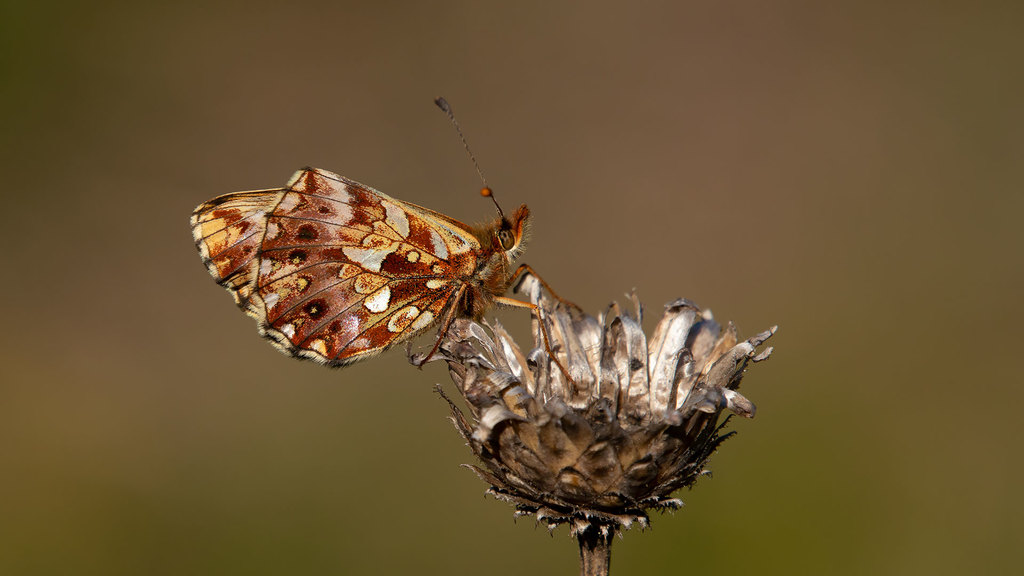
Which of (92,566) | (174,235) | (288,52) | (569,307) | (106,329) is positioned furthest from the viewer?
(288,52)

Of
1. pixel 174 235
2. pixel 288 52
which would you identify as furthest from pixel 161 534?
pixel 288 52

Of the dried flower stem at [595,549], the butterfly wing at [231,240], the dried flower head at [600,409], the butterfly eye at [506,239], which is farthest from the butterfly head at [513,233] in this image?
the dried flower stem at [595,549]

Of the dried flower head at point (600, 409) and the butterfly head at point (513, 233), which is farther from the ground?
the butterfly head at point (513, 233)

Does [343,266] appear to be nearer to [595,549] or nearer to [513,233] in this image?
[513,233]

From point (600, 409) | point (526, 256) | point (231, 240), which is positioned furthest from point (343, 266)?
point (526, 256)

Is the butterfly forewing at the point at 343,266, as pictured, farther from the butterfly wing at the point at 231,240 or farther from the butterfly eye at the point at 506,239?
the butterfly eye at the point at 506,239

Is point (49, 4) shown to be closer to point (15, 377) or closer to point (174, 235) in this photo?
point (174, 235)

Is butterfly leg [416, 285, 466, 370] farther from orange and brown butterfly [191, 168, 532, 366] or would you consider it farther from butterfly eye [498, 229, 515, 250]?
butterfly eye [498, 229, 515, 250]
